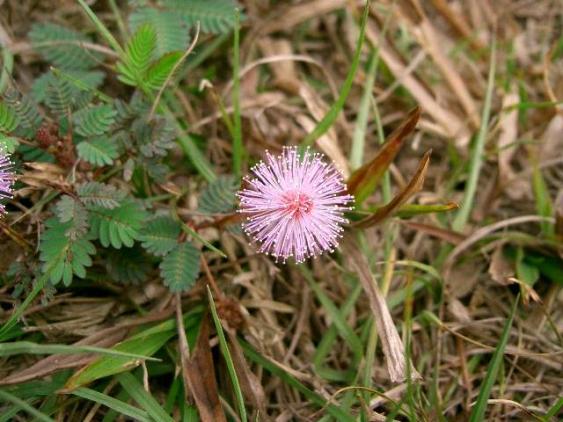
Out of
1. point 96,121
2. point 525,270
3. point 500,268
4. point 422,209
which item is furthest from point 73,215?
point 525,270

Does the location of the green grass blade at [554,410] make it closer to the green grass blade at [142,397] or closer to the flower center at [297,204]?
the flower center at [297,204]

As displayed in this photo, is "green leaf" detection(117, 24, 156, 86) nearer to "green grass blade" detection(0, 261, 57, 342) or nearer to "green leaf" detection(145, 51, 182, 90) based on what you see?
"green leaf" detection(145, 51, 182, 90)

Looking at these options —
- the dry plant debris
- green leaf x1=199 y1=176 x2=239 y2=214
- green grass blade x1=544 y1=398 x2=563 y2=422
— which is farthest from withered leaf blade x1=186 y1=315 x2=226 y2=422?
green grass blade x1=544 y1=398 x2=563 y2=422

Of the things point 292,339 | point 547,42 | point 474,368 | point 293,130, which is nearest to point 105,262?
point 292,339

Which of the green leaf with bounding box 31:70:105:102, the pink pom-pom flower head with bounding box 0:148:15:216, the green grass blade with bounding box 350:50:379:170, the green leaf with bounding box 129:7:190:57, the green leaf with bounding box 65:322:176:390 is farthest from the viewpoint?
the green grass blade with bounding box 350:50:379:170

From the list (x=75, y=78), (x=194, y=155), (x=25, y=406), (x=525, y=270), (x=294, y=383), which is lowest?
(x=525, y=270)

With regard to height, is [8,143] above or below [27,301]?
above

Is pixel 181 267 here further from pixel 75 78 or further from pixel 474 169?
pixel 474 169

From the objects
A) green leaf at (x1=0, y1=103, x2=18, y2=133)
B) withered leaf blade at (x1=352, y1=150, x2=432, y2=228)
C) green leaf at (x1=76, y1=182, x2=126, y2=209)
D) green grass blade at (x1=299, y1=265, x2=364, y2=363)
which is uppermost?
green leaf at (x1=0, y1=103, x2=18, y2=133)
